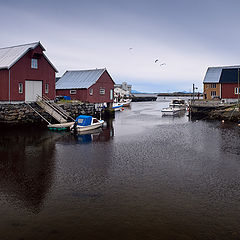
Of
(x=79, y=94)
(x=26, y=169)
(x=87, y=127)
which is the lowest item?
(x=26, y=169)

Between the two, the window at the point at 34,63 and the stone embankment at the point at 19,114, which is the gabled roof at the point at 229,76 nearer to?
the stone embankment at the point at 19,114

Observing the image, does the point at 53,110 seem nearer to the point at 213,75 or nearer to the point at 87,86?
the point at 87,86

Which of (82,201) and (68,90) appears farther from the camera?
(68,90)

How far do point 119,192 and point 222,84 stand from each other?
6206 cm

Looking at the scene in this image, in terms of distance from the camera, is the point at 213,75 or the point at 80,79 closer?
the point at 80,79

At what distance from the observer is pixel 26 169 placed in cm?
1830

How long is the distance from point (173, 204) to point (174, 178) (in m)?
3.93

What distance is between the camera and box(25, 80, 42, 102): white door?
1649 inches

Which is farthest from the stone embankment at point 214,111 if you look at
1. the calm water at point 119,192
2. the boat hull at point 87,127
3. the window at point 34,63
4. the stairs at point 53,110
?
the window at point 34,63

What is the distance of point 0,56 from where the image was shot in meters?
43.4

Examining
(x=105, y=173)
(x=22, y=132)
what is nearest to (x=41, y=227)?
(x=105, y=173)

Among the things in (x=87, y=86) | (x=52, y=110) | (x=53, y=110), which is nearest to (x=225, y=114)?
(x=87, y=86)

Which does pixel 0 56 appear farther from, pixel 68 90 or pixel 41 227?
pixel 41 227

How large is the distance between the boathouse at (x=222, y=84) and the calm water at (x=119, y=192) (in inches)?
1788
